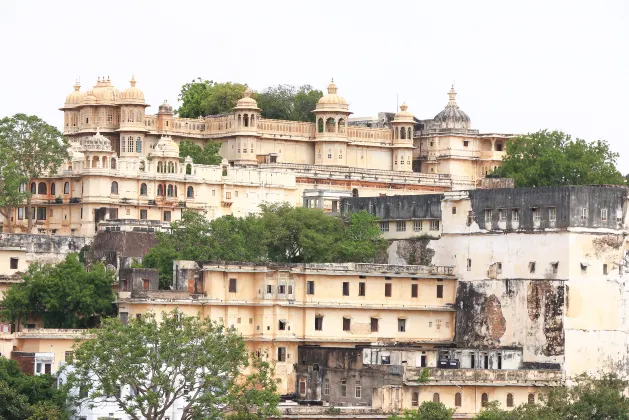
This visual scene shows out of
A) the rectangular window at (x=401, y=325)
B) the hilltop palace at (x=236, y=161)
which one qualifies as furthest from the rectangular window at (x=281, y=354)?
the hilltop palace at (x=236, y=161)

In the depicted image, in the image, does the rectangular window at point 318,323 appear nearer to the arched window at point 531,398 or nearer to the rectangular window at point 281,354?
the rectangular window at point 281,354

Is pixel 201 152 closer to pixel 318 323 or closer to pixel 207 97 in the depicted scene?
pixel 207 97

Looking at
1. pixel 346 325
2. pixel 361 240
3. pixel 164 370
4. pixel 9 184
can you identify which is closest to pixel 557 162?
pixel 361 240

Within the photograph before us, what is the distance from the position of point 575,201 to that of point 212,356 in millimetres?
21570

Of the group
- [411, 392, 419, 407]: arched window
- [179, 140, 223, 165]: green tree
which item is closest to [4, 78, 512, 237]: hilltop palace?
[179, 140, 223, 165]: green tree

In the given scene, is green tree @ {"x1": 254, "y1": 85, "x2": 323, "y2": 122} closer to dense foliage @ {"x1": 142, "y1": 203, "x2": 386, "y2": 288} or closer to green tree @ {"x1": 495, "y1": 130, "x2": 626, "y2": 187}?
green tree @ {"x1": 495, "y1": 130, "x2": 626, "y2": 187}

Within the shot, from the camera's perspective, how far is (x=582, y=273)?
97.8 metres

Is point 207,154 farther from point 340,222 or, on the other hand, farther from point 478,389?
point 478,389

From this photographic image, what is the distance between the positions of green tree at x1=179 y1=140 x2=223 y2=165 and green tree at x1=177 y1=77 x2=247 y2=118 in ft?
26.4

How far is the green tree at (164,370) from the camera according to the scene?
8256 cm

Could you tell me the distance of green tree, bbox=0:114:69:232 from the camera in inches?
4363

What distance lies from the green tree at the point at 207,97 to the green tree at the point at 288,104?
1936 millimetres

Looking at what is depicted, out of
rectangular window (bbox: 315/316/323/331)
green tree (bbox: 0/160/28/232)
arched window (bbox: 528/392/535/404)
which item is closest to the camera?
arched window (bbox: 528/392/535/404)

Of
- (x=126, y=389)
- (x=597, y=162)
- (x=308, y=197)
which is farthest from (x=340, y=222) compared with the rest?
(x=126, y=389)
